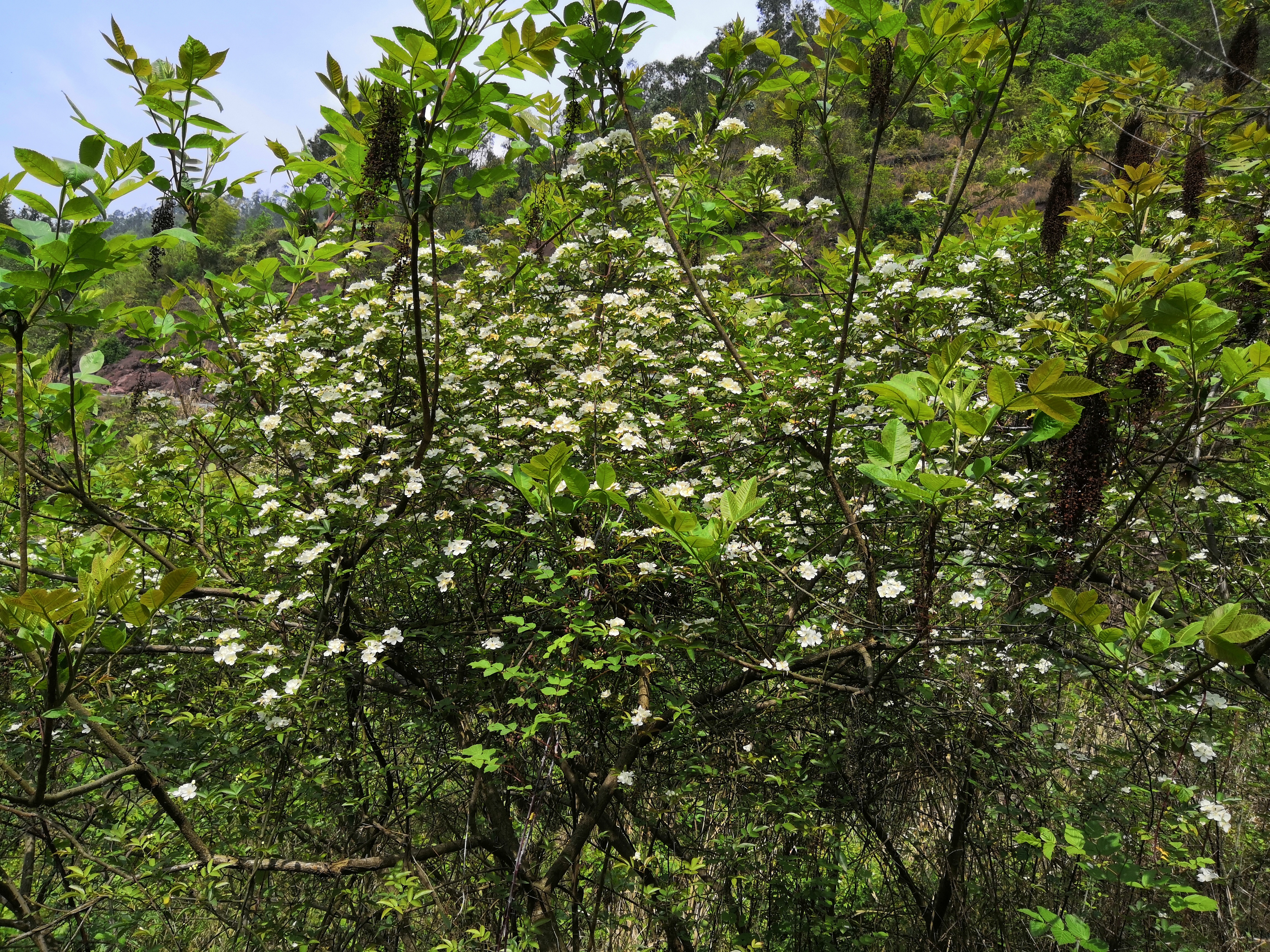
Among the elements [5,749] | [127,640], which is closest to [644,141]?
[127,640]

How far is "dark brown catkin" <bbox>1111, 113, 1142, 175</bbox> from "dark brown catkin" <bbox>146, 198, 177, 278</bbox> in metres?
3.18

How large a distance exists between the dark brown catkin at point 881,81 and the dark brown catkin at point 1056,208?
1516 mm

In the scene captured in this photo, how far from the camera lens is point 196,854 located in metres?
1.59

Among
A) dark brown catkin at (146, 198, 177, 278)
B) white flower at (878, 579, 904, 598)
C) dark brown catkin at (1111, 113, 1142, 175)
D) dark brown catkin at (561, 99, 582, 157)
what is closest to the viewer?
white flower at (878, 579, 904, 598)

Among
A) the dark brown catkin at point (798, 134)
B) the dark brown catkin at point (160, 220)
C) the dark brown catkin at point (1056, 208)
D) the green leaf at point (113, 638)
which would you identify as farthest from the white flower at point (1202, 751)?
the dark brown catkin at point (160, 220)

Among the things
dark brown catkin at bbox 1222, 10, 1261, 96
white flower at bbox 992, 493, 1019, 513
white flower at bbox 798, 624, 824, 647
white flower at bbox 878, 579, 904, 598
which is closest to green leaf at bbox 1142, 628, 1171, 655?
white flower at bbox 878, 579, 904, 598

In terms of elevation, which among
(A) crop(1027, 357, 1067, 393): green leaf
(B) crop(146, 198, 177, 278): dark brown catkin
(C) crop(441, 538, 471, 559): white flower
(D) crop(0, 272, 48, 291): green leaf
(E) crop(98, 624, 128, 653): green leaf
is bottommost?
(C) crop(441, 538, 471, 559): white flower

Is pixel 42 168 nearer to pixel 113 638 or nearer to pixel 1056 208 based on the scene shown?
pixel 113 638

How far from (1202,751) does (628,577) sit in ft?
5.84

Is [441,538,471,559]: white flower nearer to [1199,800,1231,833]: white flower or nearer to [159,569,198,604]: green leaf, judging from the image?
[159,569,198,604]: green leaf

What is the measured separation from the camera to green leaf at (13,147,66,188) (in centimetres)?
98

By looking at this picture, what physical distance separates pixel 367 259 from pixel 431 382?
1.73 feet

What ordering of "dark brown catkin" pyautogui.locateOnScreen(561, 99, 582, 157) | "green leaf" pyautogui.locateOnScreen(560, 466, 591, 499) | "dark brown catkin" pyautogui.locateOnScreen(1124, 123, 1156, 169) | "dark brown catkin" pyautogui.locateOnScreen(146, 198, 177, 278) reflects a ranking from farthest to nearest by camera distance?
"dark brown catkin" pyautogui.locateOnScreen(1124, 123, 1156, 169)
"dark brown catkin" pyautogui.locateOnScreen(146, 198, 177, 278)
"dark brown catkin" pyautogui.locateOnScreen(561, 99, 582, 157)
"green leaf" pyautogui.locateOnScreen(560, 466, 591, 499)

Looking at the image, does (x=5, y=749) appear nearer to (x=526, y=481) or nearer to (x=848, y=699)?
(x=526, y=481)
